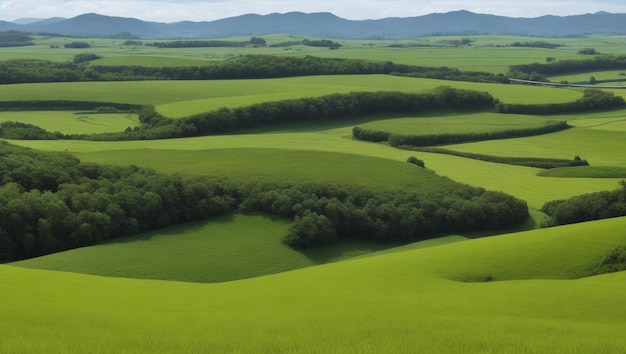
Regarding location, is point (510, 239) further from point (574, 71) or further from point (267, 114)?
point (574, 71)

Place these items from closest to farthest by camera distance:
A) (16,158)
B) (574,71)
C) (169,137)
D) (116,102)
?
(16,158) → (169,137) → (116,102) → (574,71)

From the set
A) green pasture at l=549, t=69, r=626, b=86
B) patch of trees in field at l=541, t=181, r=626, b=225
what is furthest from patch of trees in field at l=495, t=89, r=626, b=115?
patch of trees in field at l=541, t=181, r=626, b=225

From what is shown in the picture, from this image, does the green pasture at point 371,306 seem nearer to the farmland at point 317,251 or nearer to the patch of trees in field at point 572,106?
the farmland at point 317,251

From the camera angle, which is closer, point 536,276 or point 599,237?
A: point 536,276

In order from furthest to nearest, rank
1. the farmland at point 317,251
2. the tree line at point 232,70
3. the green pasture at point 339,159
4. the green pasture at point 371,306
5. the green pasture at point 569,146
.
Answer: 1. the tree line at point 232,70
2. the green pasture at point 569,146
3. the green pasture at point 339,159
4. the farmland at point 317,251
5. the green pasture at point 371,306

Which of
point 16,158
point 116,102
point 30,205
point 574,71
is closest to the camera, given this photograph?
point 30,205

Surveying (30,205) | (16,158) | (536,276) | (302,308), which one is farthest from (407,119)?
(302,308)

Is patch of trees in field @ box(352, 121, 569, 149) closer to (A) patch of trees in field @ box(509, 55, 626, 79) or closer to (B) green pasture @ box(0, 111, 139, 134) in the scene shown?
(B) green pasture @ box(0, 111, 139, 134)

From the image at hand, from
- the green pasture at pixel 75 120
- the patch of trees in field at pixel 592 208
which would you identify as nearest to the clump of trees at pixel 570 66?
the green pasture at pixel 75 120
